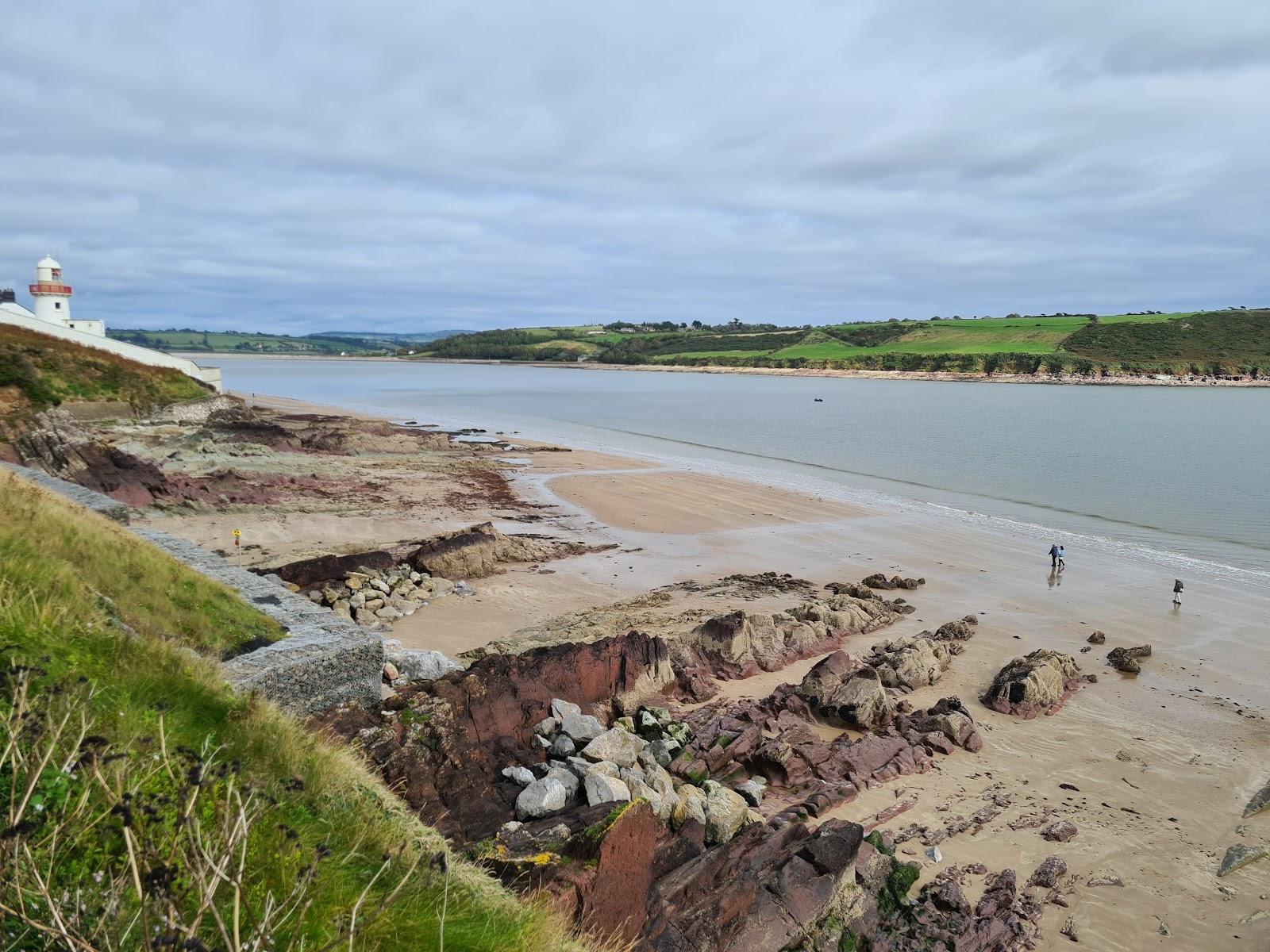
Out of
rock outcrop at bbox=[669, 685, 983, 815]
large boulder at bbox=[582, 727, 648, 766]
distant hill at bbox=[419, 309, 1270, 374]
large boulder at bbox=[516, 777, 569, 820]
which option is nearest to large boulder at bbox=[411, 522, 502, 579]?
rock outcrop at bbox=[669, 685, 983, 815]

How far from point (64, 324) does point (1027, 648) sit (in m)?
55.8

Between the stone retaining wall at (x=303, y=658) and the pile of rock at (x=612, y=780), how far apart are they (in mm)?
2119

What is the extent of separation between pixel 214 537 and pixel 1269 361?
15968 centimetres

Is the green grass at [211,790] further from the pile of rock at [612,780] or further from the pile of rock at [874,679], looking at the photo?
the pile of rock at [874,679]

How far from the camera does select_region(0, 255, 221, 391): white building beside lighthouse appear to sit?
45.4 metres

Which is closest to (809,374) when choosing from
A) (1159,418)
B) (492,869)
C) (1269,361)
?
(1269,361)

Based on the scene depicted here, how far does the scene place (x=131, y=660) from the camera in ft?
18.6

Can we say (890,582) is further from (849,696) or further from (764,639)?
(849,696)

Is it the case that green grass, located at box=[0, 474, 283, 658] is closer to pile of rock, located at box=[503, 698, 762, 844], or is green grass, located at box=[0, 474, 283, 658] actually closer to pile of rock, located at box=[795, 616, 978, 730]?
pile of rock, located at box=[503, 698, 762, 844]

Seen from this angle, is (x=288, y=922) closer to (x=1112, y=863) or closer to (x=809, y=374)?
(x=1112, y=863)

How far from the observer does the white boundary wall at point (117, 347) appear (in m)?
45.0

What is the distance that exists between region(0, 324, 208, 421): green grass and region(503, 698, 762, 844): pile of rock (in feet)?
112

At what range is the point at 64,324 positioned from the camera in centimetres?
4859

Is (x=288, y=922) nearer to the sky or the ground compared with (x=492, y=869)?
nearer to the sky
